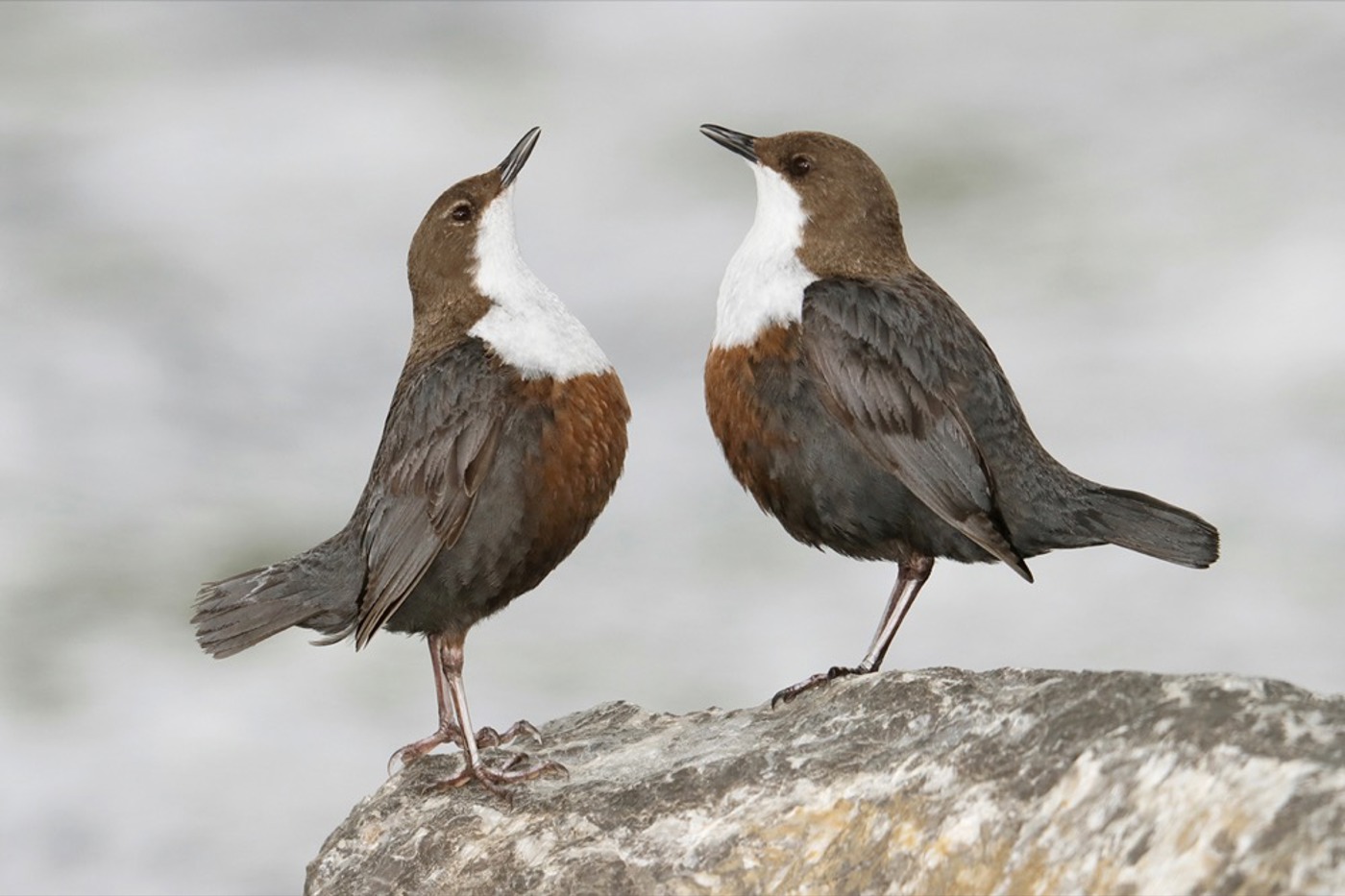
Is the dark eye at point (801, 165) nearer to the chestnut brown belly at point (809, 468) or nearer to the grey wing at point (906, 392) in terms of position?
the grey wing at point (906, 392)

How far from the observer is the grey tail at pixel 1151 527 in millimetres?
5445

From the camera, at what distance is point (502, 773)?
5.22 metres

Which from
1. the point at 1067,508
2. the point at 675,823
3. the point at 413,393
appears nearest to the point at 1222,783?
the point at 675,823

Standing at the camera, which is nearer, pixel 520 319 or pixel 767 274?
pixel 520 319

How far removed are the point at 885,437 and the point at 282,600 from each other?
1.84m

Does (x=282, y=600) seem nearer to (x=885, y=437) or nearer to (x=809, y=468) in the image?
(x=809, y=468)

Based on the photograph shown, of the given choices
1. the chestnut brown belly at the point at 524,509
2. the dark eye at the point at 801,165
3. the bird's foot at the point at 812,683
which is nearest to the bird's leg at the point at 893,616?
the bird's foot at the point at 812,683

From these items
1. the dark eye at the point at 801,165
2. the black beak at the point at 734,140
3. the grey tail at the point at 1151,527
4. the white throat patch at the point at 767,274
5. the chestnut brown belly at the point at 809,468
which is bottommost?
the grey tail at the point at 1151,527

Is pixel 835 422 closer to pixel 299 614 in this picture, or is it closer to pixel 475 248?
pixel 475 248

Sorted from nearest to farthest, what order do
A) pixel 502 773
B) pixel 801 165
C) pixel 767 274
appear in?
pixel 502 773 → pixel 767 274 → pixel 801 165

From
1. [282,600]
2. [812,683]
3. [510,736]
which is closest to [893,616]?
[812,683]

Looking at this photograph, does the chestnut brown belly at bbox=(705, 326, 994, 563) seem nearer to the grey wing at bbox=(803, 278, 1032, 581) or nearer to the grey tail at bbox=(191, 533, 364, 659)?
the grey wing at bbox=(803, 278, 1032, 581)

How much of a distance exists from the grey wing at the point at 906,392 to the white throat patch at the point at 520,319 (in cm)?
70

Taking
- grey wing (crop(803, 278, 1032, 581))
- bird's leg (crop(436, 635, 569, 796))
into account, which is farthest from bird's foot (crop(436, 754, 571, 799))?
grey wing (crop(803, 278, 1032, 581))
